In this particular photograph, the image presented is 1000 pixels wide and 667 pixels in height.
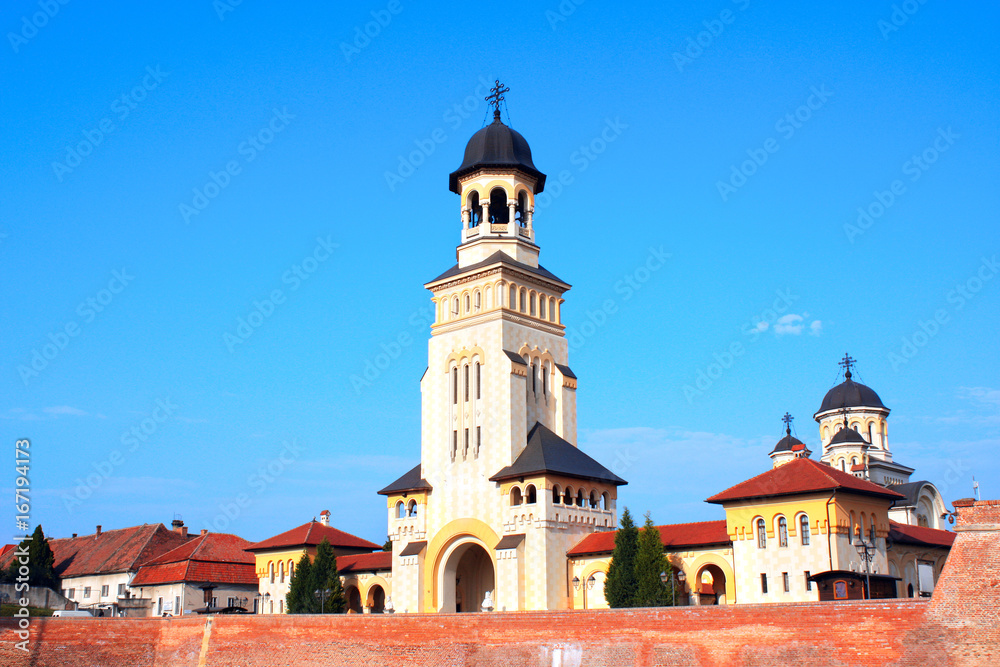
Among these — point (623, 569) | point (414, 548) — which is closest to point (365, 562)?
point (414, 548)

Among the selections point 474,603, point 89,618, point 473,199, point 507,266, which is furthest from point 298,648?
point 473,199

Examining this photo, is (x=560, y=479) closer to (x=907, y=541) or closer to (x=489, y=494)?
(x=489, y=494)

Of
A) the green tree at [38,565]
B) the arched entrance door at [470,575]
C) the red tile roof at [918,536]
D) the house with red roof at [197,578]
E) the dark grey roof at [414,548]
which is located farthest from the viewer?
the green tree at [38,565]

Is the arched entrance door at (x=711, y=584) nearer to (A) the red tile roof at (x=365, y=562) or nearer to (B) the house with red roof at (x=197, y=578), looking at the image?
(A) the red tile roof at (x=365, y=562)

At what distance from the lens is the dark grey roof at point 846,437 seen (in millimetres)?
66375

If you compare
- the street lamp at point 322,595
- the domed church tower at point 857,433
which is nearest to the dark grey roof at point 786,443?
the domed church tower at point 857,433

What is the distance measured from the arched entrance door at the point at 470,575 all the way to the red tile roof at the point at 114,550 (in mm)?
22769

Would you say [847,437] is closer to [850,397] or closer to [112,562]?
[850,397]

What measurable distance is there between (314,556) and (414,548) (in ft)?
24.7

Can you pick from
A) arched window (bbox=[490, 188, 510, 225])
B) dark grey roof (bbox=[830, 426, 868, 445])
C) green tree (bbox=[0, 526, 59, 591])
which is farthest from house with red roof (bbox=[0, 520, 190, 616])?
dark grey roof (bbox=[830, 426, 868, 445])

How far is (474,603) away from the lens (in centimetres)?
4831

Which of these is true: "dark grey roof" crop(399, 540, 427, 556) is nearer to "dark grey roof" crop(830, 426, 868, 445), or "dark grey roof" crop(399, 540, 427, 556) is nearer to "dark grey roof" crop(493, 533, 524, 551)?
"dark grey roof" crop(493, 533, 524, 551)

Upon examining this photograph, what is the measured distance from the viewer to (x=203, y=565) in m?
55.8

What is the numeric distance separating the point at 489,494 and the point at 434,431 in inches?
192
